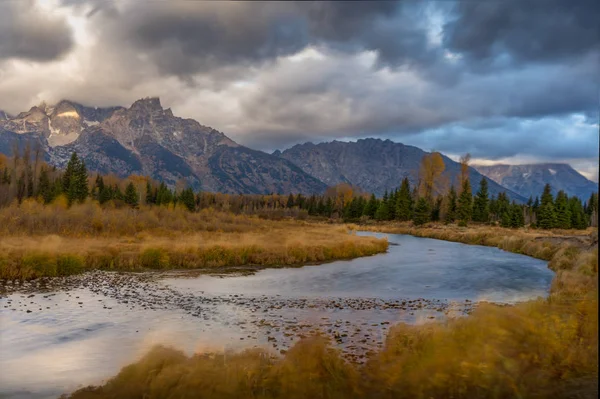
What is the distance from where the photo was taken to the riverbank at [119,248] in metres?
26.0

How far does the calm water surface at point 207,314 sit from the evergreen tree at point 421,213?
70339 millimetres

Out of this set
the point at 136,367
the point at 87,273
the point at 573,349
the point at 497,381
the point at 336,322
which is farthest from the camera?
the point at 87,273

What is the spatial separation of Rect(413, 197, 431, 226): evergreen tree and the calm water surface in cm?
7034

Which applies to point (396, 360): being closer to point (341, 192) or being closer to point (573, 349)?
point (573, 349)

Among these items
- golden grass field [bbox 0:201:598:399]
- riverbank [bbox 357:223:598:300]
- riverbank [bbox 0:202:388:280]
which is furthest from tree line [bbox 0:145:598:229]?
golden grass field [bbox 0:201:598:399]

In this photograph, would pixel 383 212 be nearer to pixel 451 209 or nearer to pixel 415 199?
pixel 415 199

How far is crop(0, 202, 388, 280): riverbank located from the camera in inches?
1022

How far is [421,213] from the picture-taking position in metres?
101

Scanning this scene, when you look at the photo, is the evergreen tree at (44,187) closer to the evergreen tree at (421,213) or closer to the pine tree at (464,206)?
the evergreen tree at (421,213)

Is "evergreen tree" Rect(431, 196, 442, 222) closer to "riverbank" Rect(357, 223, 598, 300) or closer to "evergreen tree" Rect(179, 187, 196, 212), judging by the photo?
"riverbank" Rect(357, 223, 598, 300)

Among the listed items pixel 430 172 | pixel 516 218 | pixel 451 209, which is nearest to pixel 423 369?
pixel 516 218

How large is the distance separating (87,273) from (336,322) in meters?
18.2

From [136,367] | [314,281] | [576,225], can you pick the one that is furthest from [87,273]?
[576,225]

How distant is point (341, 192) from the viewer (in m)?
178
